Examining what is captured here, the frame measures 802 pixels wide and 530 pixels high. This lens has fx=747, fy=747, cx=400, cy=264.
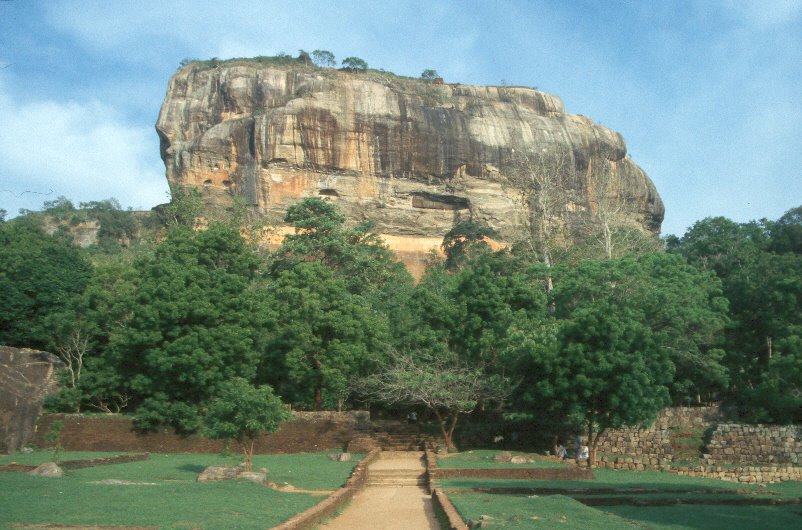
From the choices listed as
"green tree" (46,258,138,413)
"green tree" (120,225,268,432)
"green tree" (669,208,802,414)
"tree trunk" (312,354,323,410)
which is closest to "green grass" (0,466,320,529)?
"green tree" (120,225,268,432)

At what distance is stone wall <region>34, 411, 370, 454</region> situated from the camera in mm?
23203

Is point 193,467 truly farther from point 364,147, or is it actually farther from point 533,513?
point 364,147

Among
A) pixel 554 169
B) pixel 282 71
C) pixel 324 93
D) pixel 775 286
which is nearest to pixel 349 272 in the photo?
pixel 554 169

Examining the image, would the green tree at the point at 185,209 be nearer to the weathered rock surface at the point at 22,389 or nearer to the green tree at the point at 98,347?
the green tree at the point at 98,347

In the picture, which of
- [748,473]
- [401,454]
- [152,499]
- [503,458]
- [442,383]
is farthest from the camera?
[401,454]

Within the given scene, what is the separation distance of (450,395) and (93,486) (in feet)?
38.8

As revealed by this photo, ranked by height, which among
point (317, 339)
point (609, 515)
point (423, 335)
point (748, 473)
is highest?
point (317, 339)

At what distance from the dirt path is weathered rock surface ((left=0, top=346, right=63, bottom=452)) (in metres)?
10.8

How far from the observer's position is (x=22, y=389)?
23141mm

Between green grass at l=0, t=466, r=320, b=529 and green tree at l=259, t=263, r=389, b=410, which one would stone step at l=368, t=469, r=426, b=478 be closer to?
green grass at l=0, t=466, r=320, b=529

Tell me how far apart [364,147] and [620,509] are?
153ft

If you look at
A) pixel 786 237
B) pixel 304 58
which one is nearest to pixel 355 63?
pixel 304 58

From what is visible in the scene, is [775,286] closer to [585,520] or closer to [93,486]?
[585,520]

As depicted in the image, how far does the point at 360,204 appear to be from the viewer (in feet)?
189
